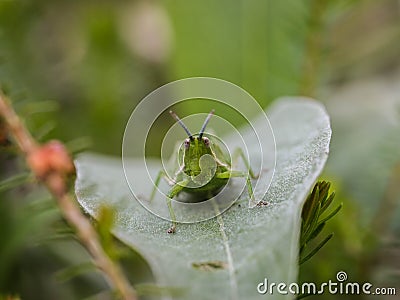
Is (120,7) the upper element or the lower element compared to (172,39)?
upper

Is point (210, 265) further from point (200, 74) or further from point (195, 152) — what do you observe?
point (200, 74)

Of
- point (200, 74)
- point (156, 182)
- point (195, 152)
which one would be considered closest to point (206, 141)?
point (195, 152)

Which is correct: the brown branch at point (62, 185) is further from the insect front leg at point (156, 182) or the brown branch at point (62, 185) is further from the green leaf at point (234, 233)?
the insect front leg at point (156, 182)

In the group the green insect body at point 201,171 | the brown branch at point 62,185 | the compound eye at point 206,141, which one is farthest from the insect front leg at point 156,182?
the brown branch at point 62,185

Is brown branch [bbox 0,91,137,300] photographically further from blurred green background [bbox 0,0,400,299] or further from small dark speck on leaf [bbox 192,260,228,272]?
blurred green background [bbox 0,0,400,299]

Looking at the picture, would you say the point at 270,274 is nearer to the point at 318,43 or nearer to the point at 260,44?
the point at 318,43

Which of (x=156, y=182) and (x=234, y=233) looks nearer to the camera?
(x=234, y=233)

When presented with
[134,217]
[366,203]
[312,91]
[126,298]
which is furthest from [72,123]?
[126,298]
